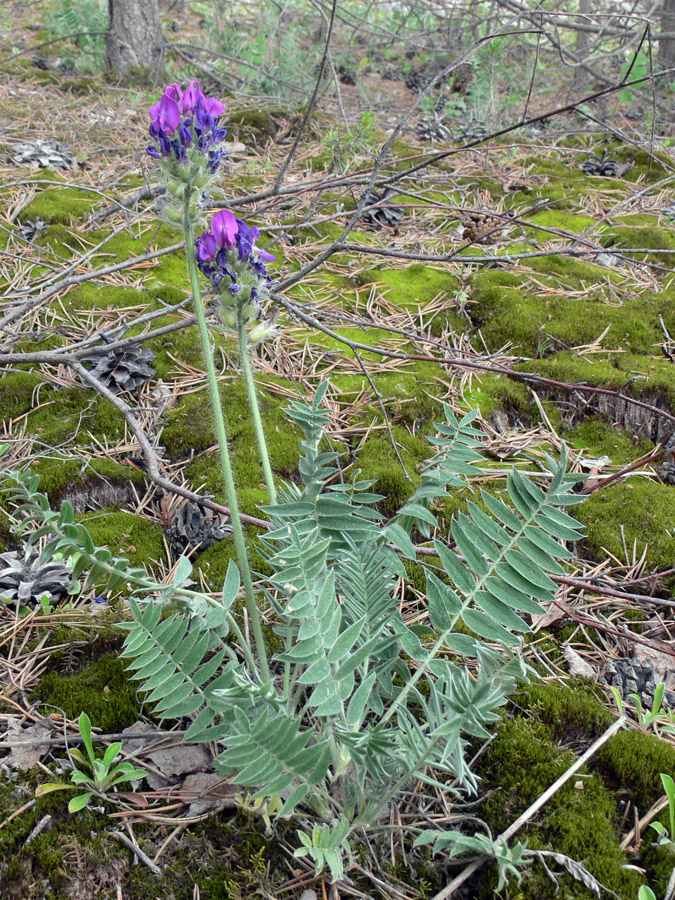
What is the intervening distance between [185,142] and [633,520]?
2.01m

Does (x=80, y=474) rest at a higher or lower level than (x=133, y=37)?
lower

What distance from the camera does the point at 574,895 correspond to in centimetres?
131

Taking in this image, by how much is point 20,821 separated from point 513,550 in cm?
128

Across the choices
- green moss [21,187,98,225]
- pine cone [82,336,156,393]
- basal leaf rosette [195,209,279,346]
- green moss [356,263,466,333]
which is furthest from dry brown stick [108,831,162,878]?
green moss [21,187,98,225]

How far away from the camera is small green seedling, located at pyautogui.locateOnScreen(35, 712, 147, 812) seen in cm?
144

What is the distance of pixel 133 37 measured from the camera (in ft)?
21.5

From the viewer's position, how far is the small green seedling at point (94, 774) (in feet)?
4.72

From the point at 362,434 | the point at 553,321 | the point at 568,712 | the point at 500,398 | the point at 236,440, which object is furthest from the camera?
the point at 553,321

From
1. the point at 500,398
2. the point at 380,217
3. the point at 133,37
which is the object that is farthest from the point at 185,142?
the point at 133,37

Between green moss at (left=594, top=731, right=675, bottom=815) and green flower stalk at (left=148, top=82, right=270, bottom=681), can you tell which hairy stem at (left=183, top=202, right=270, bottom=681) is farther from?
green moss at (left=594, top=731, right=675, bottom=815)

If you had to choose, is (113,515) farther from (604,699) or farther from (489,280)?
(489,280)

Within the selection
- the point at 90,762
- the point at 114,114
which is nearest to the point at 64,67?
the point at 114,114

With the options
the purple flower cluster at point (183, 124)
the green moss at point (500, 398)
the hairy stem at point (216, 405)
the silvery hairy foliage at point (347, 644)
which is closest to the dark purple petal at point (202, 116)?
the purple flower cluster at point (183, 124)

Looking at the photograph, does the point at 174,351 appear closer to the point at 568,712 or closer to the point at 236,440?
the point at 236,440
